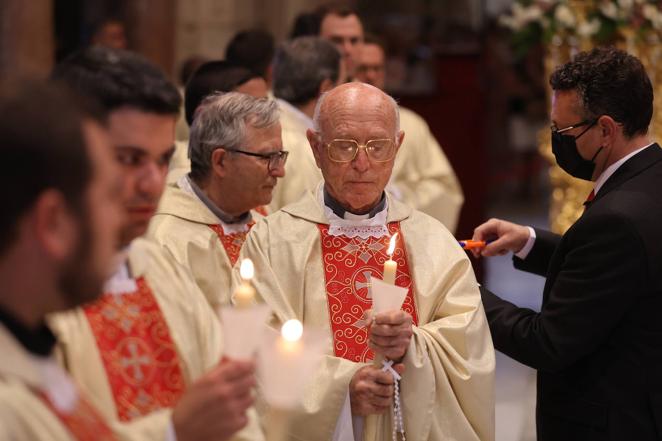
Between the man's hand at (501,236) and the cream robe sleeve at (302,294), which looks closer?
the cream robe sleeve at (302,294)

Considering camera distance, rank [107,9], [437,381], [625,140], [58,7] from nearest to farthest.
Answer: [437,381], [625,140], [107,9], [58,7]

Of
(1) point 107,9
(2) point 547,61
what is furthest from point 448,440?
(1) point 107,9

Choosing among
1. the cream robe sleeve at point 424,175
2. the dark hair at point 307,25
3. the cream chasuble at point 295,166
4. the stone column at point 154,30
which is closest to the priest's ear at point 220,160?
the cream chasuble at point 295,166

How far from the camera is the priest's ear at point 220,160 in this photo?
13.2 feet

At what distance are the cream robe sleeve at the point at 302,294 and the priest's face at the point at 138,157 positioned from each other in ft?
3.33

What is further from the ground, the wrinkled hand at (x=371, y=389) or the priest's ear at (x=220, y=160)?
the priest's ear at (x=220, y=160)

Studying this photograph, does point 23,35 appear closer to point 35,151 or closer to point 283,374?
point 35,151

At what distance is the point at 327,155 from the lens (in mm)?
3713

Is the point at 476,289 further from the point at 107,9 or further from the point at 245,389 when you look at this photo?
the point at 107,9

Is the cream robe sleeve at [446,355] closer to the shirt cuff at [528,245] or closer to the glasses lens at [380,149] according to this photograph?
the glasses lens at [380,149]

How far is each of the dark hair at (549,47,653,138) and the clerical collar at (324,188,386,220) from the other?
0.77m

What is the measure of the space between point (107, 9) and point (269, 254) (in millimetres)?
7314

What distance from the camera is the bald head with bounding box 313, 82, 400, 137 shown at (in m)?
3.70

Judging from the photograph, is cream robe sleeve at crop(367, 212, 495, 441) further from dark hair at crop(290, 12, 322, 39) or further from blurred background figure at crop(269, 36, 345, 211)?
dark hair at crop(290, 12, 322, 39)
